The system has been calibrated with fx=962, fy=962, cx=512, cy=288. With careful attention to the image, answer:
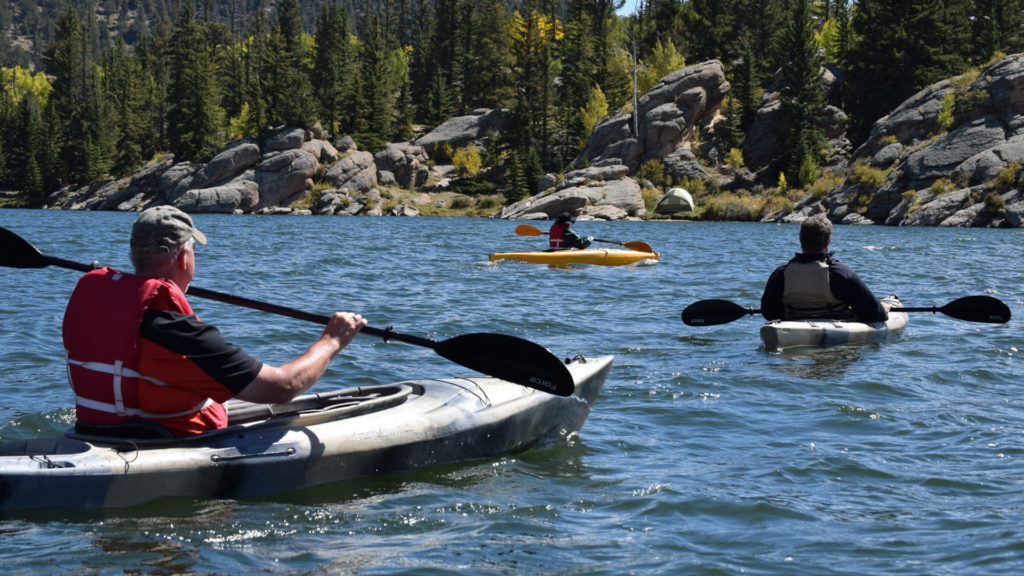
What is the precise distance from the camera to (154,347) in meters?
4.18

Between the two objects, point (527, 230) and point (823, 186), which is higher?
point (823, 186)

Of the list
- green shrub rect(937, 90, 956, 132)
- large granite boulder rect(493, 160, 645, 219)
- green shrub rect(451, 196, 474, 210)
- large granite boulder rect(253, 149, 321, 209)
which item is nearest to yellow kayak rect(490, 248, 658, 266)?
large granite boulder rect(493, 160, 645, 219)

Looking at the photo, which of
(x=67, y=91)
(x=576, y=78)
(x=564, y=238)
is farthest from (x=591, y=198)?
(x=67, y=91)

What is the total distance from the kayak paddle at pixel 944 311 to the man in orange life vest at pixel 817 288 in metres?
0.34

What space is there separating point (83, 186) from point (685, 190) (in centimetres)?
4551

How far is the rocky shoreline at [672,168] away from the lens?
3806cm

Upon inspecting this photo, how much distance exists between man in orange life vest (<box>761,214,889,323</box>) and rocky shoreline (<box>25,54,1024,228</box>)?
92.4 feet

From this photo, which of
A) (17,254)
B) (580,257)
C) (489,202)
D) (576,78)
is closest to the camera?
(17,254)

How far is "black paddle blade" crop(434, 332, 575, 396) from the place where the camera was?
527cm

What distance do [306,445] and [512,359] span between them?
1250mm

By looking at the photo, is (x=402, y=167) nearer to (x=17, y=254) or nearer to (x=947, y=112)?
(x=947, y=112)

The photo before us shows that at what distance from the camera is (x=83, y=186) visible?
70.9 meters

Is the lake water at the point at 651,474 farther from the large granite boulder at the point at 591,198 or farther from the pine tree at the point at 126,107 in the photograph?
the pine tree at the point at 126,107

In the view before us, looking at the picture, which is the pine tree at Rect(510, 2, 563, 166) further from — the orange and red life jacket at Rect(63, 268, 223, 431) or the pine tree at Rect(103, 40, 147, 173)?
the orange and red life jacket at Rect(63, 268, 223, 431)
